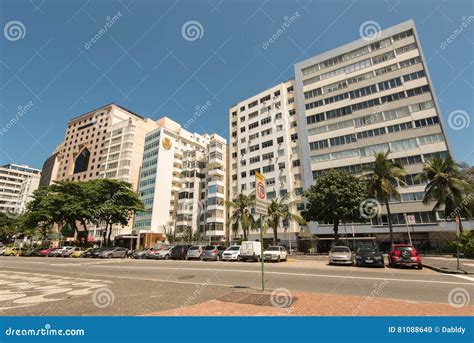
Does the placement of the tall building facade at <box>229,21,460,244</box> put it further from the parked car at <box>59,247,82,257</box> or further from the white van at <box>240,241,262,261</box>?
the parked car at <box>59,247,82,257</box>

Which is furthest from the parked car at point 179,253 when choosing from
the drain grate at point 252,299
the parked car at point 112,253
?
the drain grate at point 252,299

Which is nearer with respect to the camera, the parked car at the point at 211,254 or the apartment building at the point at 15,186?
the parked car at the point at 211,254

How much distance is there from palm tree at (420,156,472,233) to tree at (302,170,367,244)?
284 inches

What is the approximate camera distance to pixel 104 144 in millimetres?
81375

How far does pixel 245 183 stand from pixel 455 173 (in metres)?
39.6

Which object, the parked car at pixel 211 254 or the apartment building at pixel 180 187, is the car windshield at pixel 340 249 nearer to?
the parked car at pixel 211 254

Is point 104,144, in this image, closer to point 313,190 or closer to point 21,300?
point 313,190

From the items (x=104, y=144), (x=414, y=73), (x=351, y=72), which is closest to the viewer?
(x=414, y=73)

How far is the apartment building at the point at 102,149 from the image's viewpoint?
2844 inches

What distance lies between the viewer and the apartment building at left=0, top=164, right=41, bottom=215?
5034 inches

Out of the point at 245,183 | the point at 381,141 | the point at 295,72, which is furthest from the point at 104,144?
the point at 381,141

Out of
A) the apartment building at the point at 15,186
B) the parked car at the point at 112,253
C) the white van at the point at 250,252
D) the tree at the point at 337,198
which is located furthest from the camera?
the apartment building at the point at 15,186

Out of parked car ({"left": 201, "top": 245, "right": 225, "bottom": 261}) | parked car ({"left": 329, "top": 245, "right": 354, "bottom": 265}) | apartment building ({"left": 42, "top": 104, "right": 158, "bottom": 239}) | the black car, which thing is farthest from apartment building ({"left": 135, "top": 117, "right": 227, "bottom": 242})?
the black car

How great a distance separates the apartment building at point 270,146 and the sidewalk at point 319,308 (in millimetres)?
42133
